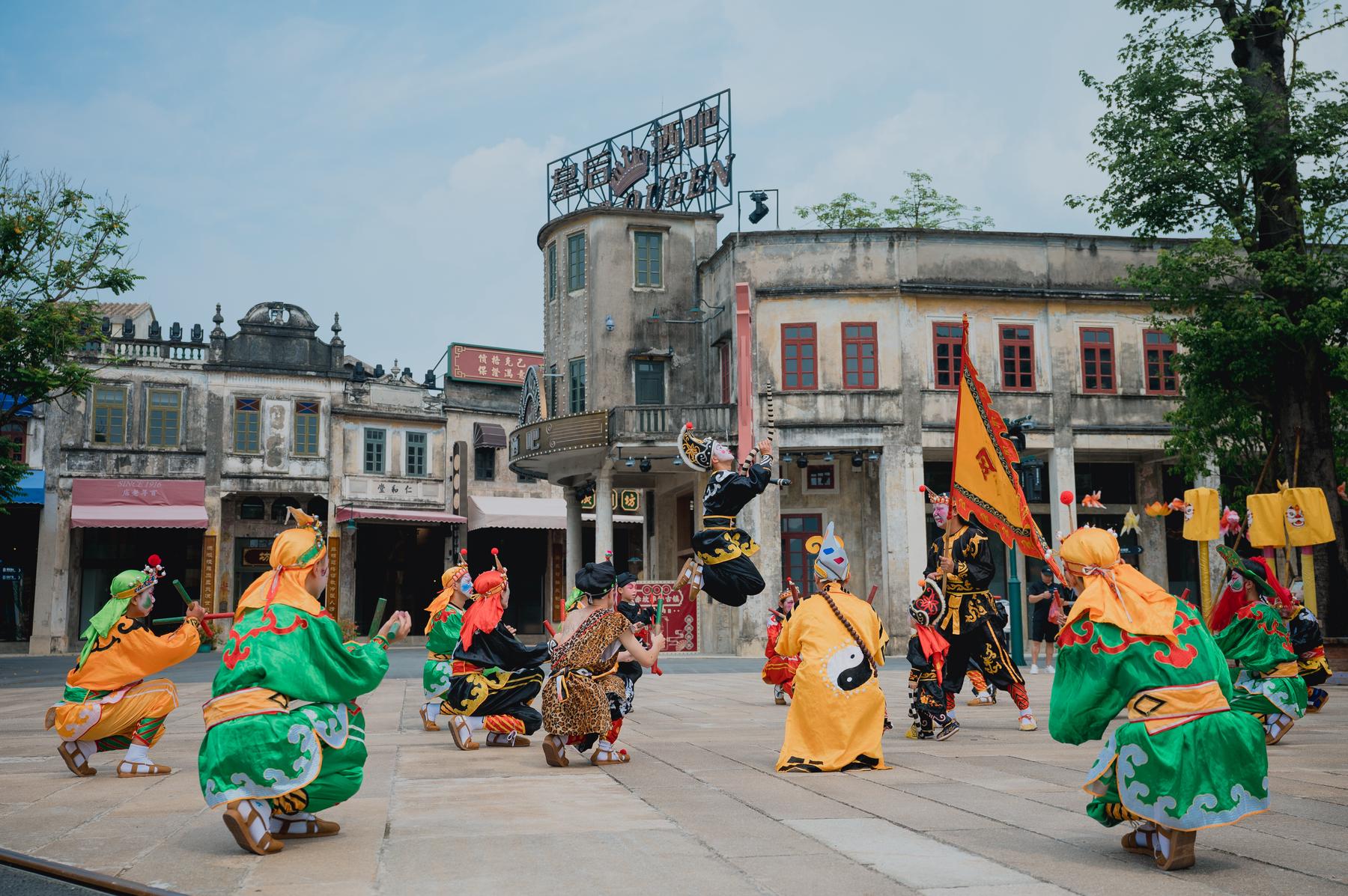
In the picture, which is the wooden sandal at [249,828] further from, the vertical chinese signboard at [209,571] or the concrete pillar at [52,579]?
the concrete pillar at [52,579]

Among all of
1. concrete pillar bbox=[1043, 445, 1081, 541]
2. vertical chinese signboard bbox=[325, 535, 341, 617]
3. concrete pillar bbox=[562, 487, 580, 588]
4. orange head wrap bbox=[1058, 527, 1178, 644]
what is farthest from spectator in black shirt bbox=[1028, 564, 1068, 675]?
vertical chinese signboard bbox=[325, 535, 341, 617]

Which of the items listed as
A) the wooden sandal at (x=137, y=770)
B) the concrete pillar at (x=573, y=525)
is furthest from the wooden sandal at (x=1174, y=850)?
the concrete pillar at (x=573, y=525)

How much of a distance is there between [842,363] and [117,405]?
21890 mm

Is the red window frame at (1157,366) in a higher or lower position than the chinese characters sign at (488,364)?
lower

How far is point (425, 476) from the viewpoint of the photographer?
40.1 m

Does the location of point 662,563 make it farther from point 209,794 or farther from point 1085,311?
point 209,794

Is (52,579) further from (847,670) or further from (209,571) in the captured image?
(847,670)

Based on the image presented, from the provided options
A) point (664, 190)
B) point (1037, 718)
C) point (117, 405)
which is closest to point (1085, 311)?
point (664, 190)

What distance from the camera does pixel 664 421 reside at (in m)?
29.5

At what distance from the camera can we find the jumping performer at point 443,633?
12.2 meters

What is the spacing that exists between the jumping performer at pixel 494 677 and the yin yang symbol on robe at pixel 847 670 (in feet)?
9.82

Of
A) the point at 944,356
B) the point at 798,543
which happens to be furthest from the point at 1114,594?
the point at 798,543

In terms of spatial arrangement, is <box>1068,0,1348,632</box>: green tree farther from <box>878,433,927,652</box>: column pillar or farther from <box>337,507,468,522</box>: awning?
<box>337,507,468,522</box>: awning

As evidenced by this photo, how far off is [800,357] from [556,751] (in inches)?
811
